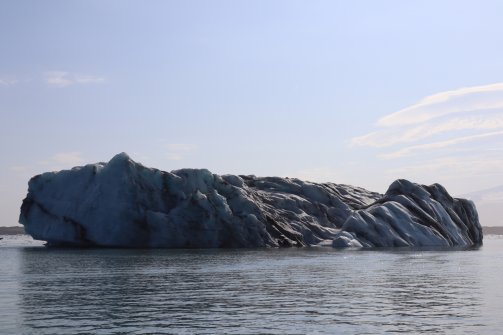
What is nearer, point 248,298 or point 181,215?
point 248,298

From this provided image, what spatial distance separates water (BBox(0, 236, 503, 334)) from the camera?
2372 cm

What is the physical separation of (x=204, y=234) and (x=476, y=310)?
55.0 m

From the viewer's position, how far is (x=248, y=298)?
31.4m

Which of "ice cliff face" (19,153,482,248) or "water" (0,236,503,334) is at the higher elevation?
"ice cliff face" (19,153,482,248)

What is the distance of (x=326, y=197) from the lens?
100 metres

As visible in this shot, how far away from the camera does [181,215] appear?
7788cm

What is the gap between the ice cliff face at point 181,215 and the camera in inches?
3024

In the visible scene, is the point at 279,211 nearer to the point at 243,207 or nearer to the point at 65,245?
the point at 243,207

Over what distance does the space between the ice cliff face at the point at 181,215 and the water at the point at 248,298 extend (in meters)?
23.5

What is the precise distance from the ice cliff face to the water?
23495mm

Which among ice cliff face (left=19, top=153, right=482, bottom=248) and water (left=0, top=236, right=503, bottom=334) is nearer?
water (left=0, top=236, right=503, bottom=334)

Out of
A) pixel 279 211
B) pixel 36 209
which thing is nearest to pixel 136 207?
pixel 36 209

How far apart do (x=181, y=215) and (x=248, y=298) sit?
4718cm

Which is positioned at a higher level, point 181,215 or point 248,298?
point 181,215
